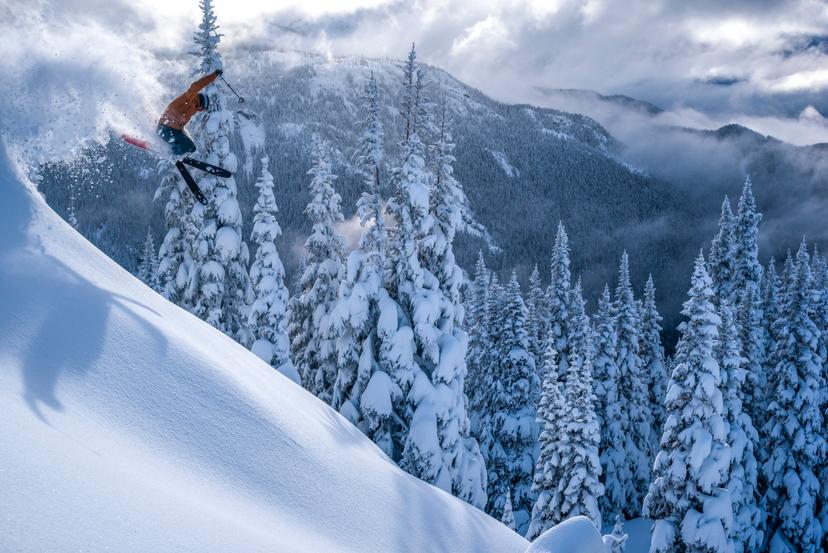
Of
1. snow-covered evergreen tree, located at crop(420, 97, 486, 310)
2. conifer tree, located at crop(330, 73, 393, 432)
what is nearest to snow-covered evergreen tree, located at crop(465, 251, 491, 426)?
snow-covered evergreen tree, located at crop(420, 97, 486, 310)

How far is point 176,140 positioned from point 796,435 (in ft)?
94.7

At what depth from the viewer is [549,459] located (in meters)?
24.6

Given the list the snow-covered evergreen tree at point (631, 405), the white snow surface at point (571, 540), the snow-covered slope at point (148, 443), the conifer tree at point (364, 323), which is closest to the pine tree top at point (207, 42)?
the conifer tree at point (364, 323)

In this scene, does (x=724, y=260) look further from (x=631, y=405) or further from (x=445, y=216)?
(x=445, y=216)

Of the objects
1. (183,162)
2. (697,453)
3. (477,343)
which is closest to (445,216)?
(183,162)

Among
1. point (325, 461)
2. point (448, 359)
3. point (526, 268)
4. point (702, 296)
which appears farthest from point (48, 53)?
point (526, 268)

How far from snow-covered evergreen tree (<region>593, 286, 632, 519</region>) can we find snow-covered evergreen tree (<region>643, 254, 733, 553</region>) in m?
13.9

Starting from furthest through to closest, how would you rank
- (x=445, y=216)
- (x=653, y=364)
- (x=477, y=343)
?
(x=477, y=343), (x=653, y=364), (x=445, y=216)

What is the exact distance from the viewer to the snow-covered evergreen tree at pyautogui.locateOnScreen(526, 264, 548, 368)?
3750cm

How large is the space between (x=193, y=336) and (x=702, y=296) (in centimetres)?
1734

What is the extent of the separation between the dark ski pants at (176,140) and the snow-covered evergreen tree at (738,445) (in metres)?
20.0

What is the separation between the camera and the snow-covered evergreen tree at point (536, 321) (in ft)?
123

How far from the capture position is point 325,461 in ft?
23.2

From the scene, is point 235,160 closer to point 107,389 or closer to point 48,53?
point 48,53
